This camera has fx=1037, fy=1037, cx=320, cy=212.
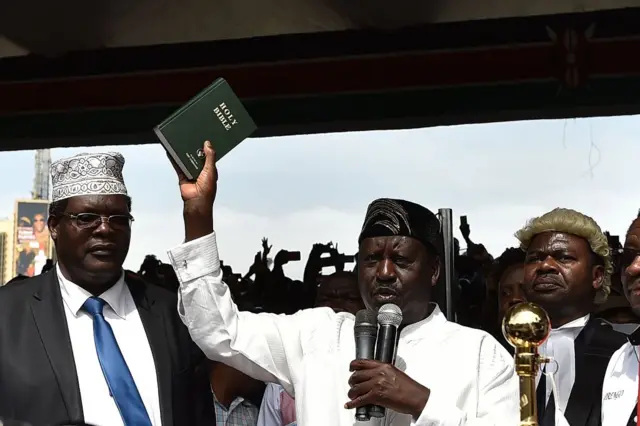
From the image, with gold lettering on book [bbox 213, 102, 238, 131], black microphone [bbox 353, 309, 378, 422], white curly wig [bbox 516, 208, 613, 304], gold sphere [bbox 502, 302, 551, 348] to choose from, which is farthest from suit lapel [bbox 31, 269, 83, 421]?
white curly wig [bbox 516, 208, 613, 304]

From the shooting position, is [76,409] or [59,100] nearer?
[76,409]

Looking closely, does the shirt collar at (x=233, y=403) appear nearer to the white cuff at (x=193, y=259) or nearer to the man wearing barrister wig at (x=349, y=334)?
the man wearing barrister wig at (x=349, y=334)

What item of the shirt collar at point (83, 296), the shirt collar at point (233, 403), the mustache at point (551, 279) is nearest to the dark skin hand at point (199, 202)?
the shirt collar at point (83, 296)

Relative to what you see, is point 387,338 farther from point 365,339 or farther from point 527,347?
point 527,347

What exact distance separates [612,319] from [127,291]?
7.08ft

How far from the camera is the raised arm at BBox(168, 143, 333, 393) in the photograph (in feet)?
9.36

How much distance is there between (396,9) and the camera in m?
5.39

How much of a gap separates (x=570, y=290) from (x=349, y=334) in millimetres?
857

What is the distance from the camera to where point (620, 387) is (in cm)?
298

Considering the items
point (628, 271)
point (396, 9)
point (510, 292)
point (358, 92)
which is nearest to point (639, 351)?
point (628, 271)

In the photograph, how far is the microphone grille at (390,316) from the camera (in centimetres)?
265

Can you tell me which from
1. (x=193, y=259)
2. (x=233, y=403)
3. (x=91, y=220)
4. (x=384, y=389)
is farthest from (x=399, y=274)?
(x=233, y=403)

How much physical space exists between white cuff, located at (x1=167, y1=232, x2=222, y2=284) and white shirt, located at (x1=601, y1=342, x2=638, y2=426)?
1186mm

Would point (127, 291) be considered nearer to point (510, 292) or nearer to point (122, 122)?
point (510, 292)
